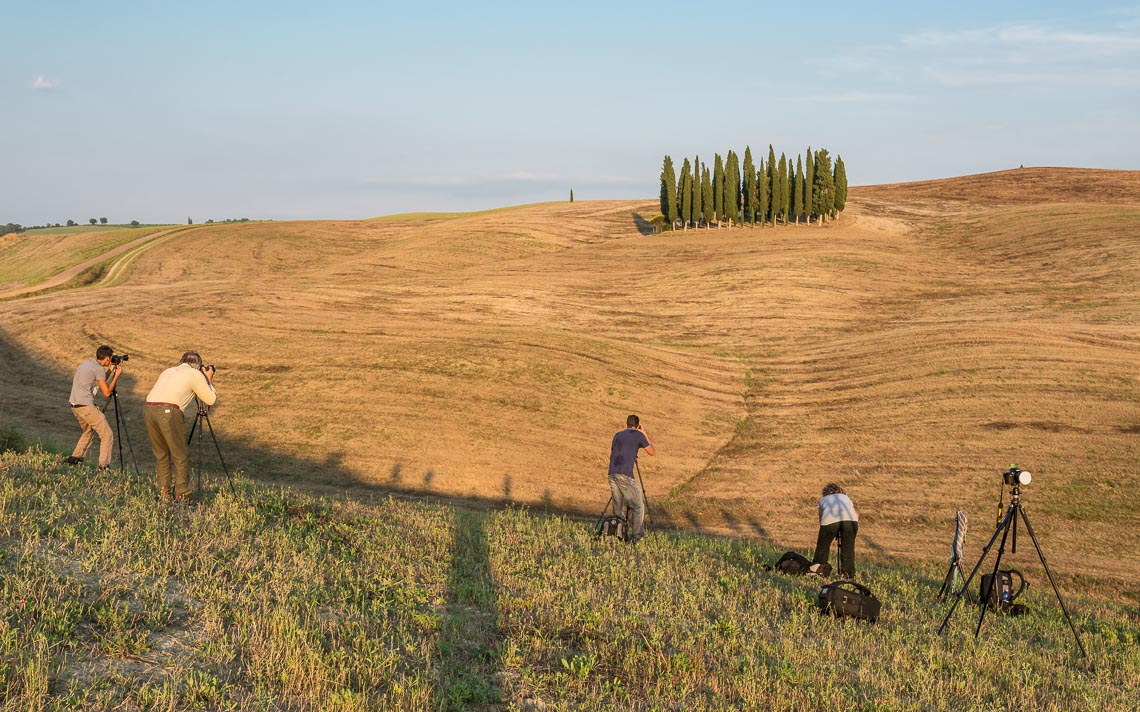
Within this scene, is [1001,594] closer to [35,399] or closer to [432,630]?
[432,630]

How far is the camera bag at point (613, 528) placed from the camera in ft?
49.5

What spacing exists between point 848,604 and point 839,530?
10.9 feet

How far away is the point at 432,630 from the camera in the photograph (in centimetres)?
867

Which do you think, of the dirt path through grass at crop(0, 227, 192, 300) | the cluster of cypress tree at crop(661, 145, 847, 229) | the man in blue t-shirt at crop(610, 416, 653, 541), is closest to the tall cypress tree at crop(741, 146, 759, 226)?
the cluster of cypress tree at crop(661, 145, 847, 229)

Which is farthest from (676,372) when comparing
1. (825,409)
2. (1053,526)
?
(1053,526)

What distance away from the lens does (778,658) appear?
8.60 metres

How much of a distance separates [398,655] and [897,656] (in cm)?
533

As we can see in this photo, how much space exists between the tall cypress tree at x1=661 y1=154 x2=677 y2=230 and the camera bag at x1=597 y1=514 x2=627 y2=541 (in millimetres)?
75001

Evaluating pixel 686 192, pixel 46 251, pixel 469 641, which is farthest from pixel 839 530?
pixel 46 251

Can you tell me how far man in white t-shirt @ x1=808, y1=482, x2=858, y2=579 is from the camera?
13.7 meters

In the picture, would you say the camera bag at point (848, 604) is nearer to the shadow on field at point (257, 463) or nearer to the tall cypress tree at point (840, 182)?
the shadow on field at point (257, 463)

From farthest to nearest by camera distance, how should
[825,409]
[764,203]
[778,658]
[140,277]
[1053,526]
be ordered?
[764,203] < [140,277] < [825,409] < [1053,526] < [778,658]

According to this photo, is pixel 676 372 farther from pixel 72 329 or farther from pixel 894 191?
pixel 894 191

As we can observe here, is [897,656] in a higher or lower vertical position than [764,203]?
lower
